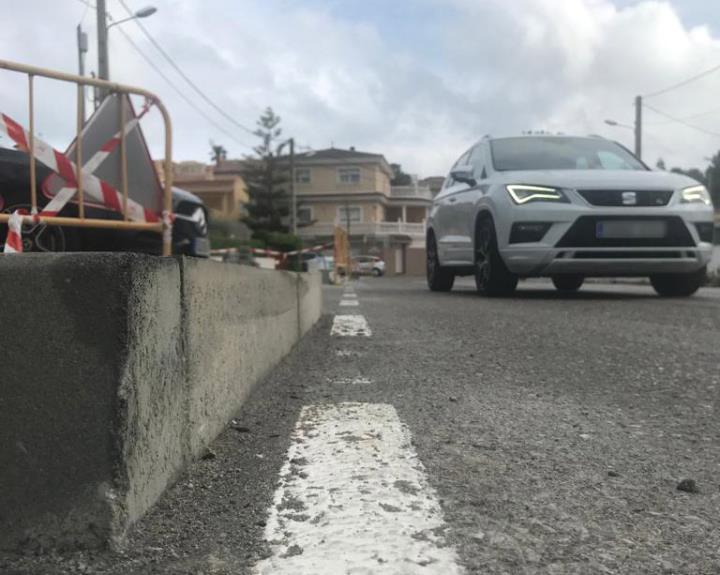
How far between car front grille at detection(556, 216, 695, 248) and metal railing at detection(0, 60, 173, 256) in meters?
3.64

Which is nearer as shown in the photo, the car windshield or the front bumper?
the front bumper

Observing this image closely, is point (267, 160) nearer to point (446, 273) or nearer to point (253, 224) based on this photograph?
point (253, 224)

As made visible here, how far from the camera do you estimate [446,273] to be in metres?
9.52

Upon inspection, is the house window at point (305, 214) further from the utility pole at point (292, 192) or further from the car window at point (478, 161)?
the car window at point (478, 161)

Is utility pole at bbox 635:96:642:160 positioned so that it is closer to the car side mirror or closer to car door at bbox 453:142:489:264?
car door at bbox 453:142:489:264

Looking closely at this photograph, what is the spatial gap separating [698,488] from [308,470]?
99 centimetres

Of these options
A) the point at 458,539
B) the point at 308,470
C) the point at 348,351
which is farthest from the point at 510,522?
the point at 348,351

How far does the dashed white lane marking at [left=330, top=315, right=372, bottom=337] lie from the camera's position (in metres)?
4.82

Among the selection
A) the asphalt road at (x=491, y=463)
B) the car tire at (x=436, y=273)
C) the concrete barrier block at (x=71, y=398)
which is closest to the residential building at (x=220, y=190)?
the car tire at (x=436, y=273)

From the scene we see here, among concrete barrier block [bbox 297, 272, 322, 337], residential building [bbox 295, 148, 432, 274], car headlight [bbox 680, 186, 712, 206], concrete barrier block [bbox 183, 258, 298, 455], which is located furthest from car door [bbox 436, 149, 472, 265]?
residential building [bbox 295, 148, 432, 274]

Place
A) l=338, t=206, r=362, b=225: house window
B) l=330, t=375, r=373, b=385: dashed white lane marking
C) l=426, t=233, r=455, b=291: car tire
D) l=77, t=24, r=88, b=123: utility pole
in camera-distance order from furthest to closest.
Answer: l=338, t=206, r=362, b=225: house window < l=77, t=24, r=88, b=123: utility pole < l=426, t=233, r=455, b=291: car tire < l=330, t=375, r=373, b=385: dashed white lane marking

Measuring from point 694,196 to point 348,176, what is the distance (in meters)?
50.5

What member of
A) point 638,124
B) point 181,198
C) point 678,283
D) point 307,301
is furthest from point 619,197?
point 638,124

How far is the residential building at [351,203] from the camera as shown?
2199 inches
